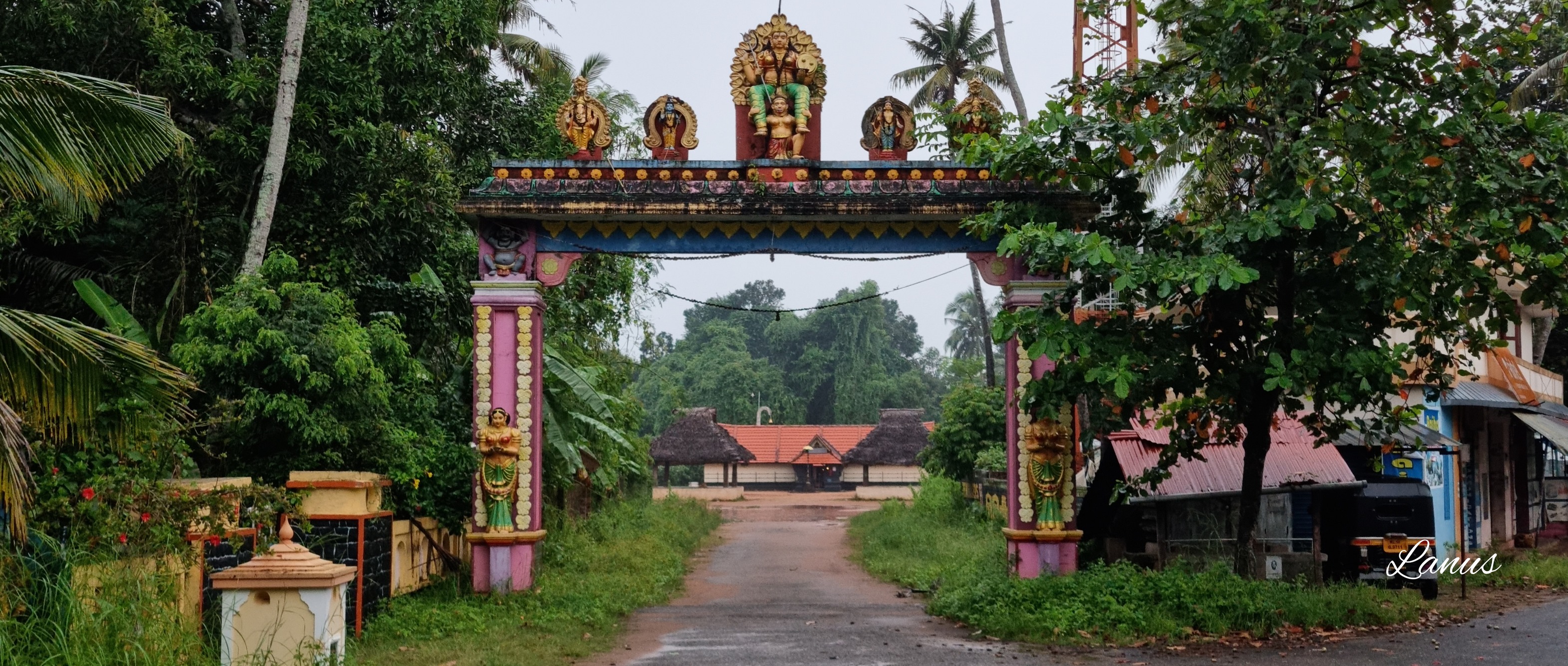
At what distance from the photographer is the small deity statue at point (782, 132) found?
1215 cm

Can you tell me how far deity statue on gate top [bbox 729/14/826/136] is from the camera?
1223 cm

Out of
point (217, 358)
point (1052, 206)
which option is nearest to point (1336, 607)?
point (1052, 206)

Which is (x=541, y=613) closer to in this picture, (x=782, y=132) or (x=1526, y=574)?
(x=782, y=132)

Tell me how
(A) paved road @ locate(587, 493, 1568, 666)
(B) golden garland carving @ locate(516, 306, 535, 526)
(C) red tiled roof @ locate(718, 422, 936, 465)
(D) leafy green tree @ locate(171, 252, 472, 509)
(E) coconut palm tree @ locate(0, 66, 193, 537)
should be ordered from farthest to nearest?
(C) red tiled roof @ locate(718, 422, 936, 465), (B) golden garland carving @ locate(516, 306, 535, 526), (D) leafy green tree @ locate(171, 252, 472, 509), (A) paved road @ locate(587, 493, 1568, 666), (E) coconut palm tree @ locate(0, 66, 193, 537)

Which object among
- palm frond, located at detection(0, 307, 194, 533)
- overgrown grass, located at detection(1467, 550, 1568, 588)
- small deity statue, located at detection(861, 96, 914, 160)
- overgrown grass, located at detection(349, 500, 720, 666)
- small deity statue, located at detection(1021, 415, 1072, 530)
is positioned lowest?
overgrown grass, located at detection(1467, 550, 1568, 588)

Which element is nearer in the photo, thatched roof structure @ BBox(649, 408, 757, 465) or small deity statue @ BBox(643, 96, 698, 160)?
small deity statue @ BBox(643, 96, 698, 160)

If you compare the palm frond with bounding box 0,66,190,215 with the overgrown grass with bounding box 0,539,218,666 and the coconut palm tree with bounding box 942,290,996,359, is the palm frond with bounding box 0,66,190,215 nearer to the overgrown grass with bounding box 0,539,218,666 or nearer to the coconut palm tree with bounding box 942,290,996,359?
the overgrown grass with bounding box 0,539,218,666

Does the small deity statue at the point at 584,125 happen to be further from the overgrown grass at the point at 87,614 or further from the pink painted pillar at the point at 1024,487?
the overgrown grass at the point at 87,614

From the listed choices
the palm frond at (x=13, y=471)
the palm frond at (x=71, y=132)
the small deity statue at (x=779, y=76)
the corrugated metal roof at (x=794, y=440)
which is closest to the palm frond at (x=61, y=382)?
the palm frond at (x=13, y=471)

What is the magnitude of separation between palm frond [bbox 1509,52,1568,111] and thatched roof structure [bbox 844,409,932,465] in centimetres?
2631

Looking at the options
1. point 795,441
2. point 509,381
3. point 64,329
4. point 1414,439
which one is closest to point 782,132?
point 509,381

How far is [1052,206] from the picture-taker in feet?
37.7

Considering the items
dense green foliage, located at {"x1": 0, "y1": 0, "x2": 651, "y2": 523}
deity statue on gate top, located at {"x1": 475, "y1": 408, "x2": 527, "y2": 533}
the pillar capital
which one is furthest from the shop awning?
deity statue on gate top, located at {"x1": 475, "y1": 408, "x2": 527, "y2": 533}

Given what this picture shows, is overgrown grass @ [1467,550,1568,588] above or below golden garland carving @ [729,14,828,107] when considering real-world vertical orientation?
below
